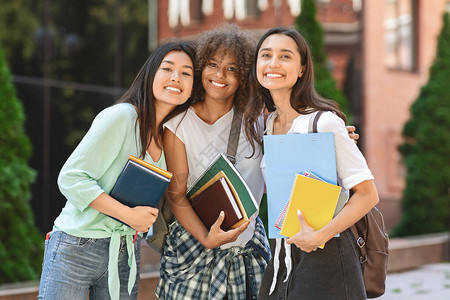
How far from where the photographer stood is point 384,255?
2.60 m

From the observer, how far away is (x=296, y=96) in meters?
2.71

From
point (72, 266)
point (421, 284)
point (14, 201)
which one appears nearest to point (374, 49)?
point (421, 284)

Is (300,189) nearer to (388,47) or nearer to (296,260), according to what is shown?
(296,260)

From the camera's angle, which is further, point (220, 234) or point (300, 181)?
point (220, 234)

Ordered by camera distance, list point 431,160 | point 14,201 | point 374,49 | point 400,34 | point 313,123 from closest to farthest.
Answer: point 313,123
point 14,201
point 431,160
point 374,49
point 400,34

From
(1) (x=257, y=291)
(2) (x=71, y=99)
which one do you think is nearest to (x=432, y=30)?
(2) (x=71, y=99)

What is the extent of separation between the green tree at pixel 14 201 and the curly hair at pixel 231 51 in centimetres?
320

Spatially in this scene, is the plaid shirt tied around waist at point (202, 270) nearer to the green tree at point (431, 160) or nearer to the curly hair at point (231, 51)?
the curly hair at point (231, 51)

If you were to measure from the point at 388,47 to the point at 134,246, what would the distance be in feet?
38.1

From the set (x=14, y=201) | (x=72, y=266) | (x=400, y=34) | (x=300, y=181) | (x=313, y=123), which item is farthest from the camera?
(x=400, y=34)

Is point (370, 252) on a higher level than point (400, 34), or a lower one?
lower

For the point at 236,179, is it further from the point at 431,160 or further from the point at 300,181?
the point at 431,160

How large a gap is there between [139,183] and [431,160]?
815 centimetres

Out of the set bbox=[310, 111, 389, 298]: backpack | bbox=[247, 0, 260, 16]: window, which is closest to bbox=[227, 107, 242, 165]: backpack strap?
bbox=[310, 111, 389, 298]: backpack
